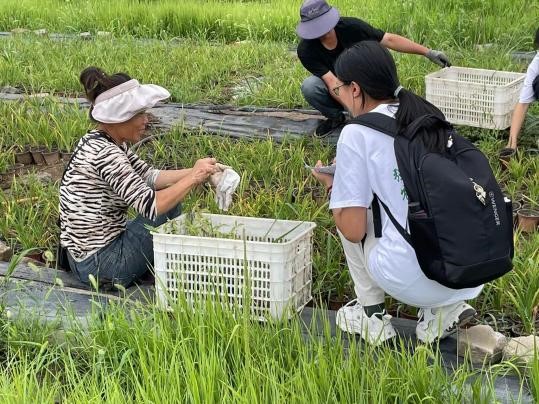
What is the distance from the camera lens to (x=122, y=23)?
9867 mm

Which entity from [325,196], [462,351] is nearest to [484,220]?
[462,351]

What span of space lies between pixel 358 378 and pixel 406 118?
0.84 meters

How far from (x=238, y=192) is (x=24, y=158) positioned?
178cm

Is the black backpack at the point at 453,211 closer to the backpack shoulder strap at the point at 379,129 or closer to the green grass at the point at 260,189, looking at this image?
the backpack shoulder strap at the point at 379,129

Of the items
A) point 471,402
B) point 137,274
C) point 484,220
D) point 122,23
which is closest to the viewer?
point 471,402

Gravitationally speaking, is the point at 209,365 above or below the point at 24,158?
above

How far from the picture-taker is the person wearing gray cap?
16.2 feet

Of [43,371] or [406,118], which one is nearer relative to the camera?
[406,118]

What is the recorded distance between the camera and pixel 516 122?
4742 millimetres

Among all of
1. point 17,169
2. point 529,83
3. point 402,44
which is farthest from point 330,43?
point 17,169

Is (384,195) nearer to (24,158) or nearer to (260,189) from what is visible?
(260,189)

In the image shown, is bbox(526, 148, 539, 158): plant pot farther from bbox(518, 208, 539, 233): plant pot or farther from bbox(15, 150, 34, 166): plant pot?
bbox(15, 150, 34, 166): plant pot

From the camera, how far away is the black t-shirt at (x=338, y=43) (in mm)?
5109

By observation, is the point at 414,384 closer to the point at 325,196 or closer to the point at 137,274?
the point at 137,274
